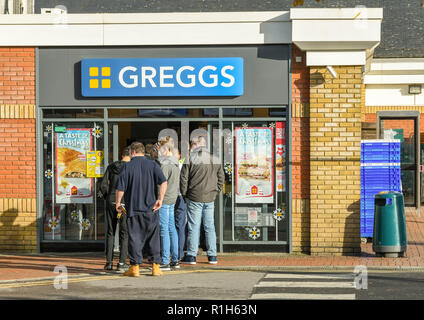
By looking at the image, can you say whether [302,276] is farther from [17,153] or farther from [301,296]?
[17,153]

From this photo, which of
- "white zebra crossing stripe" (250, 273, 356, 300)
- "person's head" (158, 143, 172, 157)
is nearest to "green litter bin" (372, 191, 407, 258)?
"white zebra crossing stripe" (250, 273, 356, 300)

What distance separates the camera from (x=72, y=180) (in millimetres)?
13242

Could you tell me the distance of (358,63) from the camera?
1248 centimetres

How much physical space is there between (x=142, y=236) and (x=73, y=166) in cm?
358

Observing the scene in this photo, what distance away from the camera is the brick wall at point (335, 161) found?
41.1 ft

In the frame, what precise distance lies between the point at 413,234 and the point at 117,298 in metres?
8.30

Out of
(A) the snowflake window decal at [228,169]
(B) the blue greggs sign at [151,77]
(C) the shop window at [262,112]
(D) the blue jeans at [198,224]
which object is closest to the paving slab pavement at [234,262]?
(D) the blue jeans at [198,224]

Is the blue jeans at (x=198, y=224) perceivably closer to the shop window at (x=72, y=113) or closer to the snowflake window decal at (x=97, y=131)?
the snowflake window decal at (x=97, y=131)

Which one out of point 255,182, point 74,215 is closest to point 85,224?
point 74,215

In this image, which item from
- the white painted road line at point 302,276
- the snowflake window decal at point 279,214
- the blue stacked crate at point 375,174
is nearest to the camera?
the white painted road line at point 302,276

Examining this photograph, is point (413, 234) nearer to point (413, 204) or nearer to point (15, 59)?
point (413, 204)

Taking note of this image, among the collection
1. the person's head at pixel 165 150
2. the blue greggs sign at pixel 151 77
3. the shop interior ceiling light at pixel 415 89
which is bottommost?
the person's head at pixel 165 150

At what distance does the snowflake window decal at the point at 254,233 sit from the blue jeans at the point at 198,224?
5.45ft
